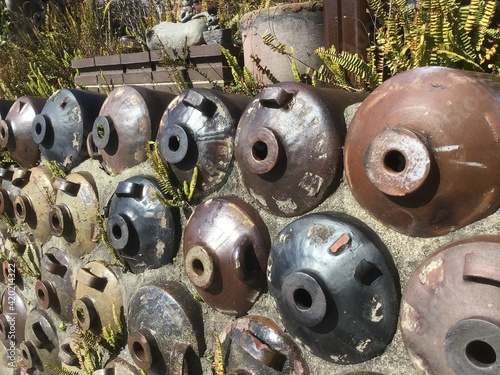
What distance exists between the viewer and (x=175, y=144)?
6.15ft

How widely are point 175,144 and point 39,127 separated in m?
1.05

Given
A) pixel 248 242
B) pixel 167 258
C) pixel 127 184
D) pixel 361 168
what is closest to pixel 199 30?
pixel 127 184

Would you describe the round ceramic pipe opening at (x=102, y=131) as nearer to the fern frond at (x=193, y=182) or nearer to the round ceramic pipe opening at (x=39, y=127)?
the round ceramic pipe opening at (x=39, y=127)

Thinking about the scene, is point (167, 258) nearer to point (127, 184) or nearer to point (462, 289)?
point (127, 184)

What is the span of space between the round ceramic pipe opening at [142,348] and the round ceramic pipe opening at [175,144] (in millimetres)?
750

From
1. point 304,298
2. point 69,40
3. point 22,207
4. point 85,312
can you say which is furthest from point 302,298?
point 69,40

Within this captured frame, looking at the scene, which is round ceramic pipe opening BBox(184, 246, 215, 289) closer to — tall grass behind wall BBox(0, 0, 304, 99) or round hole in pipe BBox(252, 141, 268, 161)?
round hole in pipe BBox(252, 141, 268, 161)

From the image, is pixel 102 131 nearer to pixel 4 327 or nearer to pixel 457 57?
pixel 457 57

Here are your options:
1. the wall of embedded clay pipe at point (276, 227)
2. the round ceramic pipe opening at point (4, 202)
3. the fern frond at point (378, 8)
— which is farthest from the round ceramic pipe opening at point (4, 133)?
the fern frond at point (378, 8)

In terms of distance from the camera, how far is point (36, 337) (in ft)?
9.09

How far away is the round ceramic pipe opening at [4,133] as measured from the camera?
109 inches

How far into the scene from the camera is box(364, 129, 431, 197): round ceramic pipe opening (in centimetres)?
118

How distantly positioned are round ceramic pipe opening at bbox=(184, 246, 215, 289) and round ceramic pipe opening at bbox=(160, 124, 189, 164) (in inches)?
13.9

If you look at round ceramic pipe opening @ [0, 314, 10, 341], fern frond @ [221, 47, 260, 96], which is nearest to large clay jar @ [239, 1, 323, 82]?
fern frond @ [221, 47, 260, 96]
